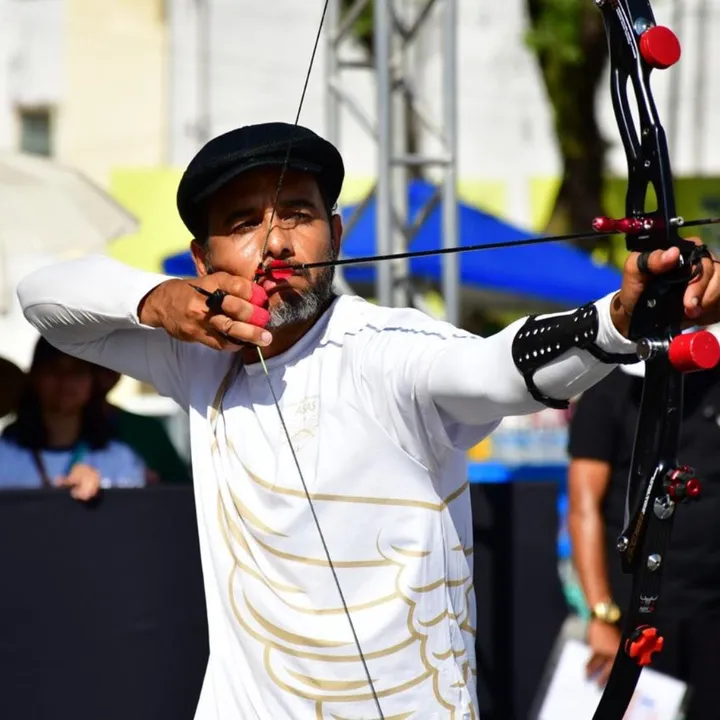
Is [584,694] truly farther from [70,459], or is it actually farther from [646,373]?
[646,373]

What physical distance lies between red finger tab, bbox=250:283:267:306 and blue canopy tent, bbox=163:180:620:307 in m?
5.58

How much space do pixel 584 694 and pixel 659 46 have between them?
2.02 metres

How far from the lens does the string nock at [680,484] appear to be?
1.81m

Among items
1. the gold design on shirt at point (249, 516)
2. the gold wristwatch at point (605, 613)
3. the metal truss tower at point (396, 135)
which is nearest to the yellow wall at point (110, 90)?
the metal truss tower at point (396, 135)

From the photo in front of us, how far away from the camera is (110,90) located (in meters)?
14.9

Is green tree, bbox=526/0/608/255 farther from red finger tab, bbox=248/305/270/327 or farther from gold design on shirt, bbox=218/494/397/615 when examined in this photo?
red finger tab, bbox=248/305/270/327

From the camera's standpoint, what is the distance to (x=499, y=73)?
51.2ft

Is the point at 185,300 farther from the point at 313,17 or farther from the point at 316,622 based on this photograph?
the point at 313,17

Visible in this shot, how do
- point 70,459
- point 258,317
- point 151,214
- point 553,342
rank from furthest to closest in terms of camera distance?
1. point 151,214
2. point 70,459
3. point 258,317
4. point 553,342

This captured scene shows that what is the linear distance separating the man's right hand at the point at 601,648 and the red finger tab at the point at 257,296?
1.76m

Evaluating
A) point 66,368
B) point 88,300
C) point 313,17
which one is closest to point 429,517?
point 88,300

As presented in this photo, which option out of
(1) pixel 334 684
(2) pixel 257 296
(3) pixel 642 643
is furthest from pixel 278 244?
(3) pixel 642 643

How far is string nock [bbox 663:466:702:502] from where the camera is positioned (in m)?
1.81

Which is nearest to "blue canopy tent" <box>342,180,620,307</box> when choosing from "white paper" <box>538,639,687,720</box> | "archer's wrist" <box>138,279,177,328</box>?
"white paper" <box>538,639,687,720</box>
